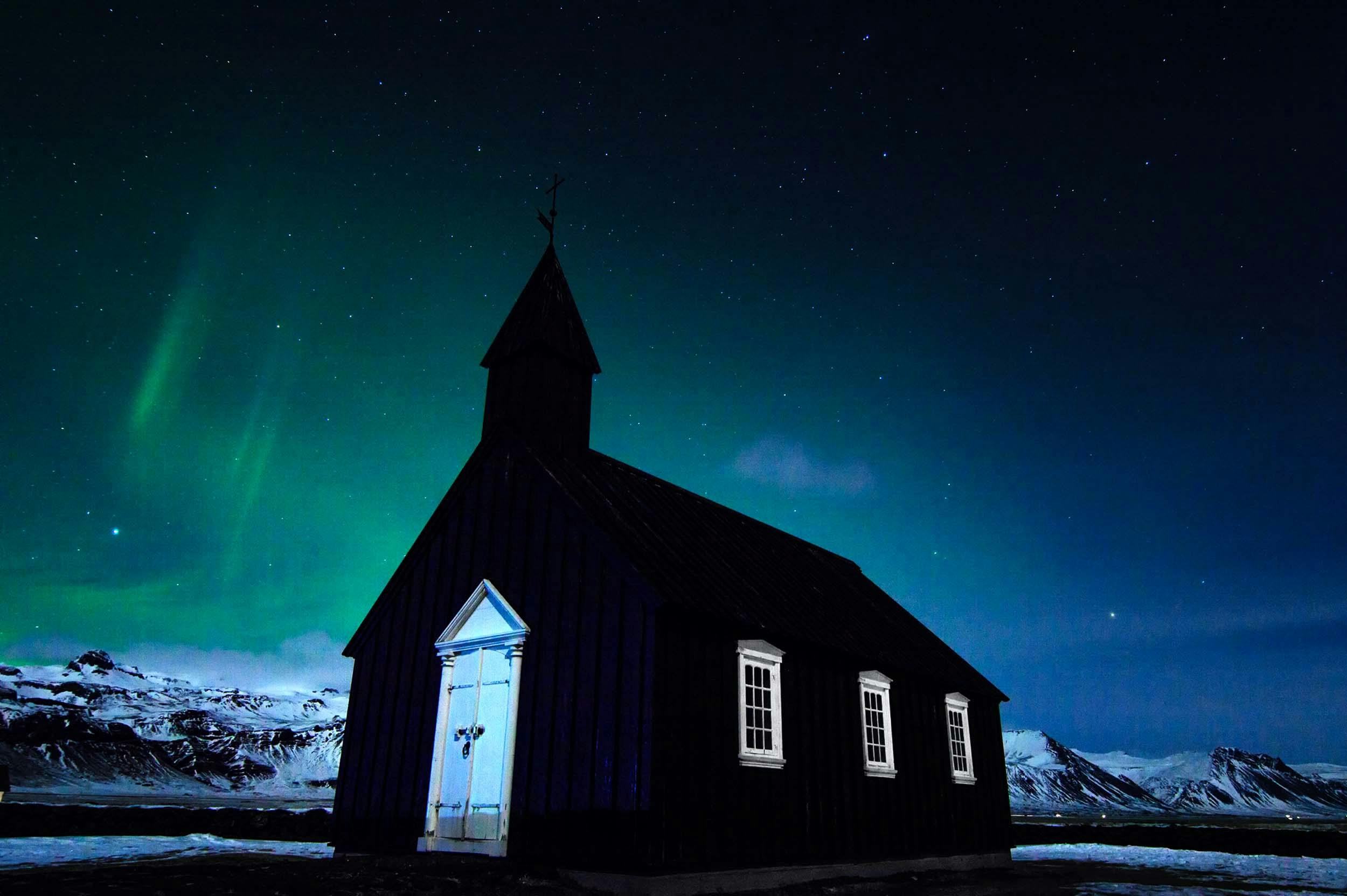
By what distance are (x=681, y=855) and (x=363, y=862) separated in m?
4.45

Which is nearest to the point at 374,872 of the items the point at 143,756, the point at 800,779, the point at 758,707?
the point at 758,707

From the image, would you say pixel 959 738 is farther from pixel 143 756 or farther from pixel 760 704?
pixel 143 756

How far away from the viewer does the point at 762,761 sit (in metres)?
13.9

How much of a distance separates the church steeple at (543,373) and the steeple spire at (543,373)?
12 mm

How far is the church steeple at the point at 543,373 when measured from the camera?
17.2 metres

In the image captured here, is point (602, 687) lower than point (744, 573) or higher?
lower

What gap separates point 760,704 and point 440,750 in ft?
18.4

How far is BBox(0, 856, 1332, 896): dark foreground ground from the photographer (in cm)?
862

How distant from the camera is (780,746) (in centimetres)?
1451

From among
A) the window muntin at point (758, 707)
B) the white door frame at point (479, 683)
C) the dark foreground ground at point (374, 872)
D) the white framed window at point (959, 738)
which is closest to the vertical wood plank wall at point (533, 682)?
the white door frame at point (479, 683)

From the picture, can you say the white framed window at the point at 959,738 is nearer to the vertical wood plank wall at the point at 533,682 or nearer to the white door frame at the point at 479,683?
the vertical wood plank wall at the point at 533,682

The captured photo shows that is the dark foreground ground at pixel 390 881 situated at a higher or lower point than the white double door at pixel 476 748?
lower

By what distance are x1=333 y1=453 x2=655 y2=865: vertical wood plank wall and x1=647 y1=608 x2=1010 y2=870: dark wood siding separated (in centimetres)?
57

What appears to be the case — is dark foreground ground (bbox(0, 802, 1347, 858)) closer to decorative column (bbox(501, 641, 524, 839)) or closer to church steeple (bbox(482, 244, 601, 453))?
decorative column (bbox(501, 641, 524, 839))
